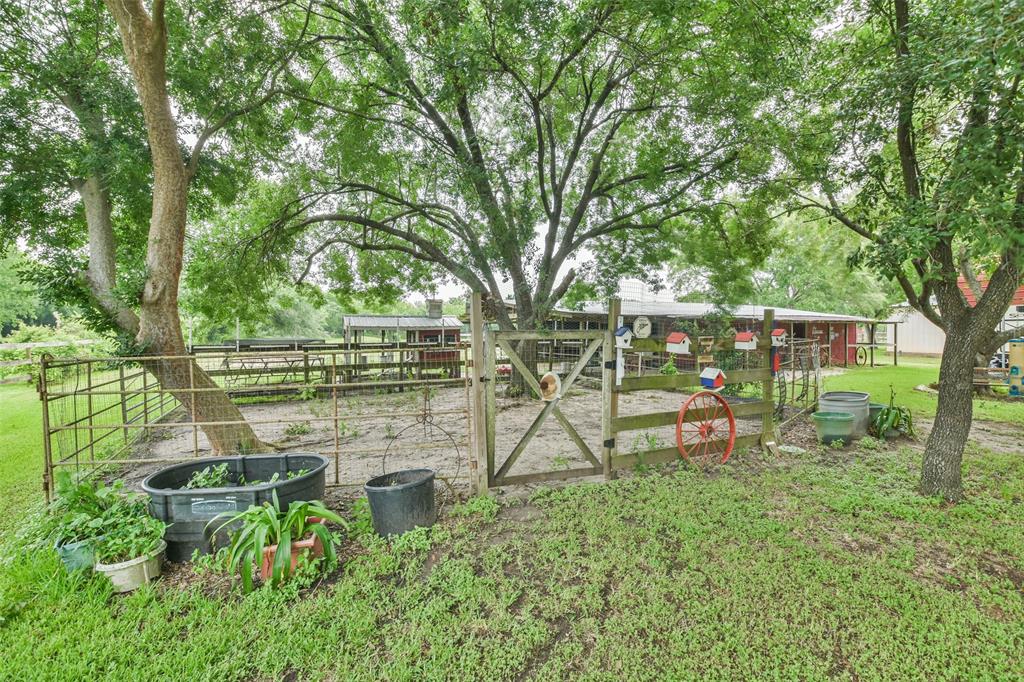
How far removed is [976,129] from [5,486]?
10615 mm

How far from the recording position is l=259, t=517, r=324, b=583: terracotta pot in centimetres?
308

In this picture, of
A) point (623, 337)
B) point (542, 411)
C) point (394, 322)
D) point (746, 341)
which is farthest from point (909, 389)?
point (394, 322)

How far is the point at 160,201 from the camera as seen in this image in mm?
5082

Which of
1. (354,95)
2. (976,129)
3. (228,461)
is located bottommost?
(228,461)

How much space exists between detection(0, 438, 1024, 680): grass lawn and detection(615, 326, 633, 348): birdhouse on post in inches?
71.9

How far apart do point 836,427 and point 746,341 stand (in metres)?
2.31

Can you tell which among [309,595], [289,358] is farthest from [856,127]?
[289,358]

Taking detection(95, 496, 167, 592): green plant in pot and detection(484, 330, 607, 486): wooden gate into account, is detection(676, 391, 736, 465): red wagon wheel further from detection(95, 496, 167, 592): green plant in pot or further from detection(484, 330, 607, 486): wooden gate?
detection(95, 496, 167, 592): green plant in pot

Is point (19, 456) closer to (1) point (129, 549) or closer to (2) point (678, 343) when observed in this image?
(1) point (129, 549)

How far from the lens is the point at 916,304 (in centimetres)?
526

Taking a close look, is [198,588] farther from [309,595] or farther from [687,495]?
[687,495]

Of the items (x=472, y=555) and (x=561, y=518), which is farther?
(x=561, y=518)

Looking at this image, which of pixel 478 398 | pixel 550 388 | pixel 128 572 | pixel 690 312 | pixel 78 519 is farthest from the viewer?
pixel 690 312

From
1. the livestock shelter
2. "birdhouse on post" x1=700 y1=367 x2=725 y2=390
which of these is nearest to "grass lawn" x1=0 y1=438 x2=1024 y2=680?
"birdhouse on post" x1=700 y1=367 x2=725 y2=390
